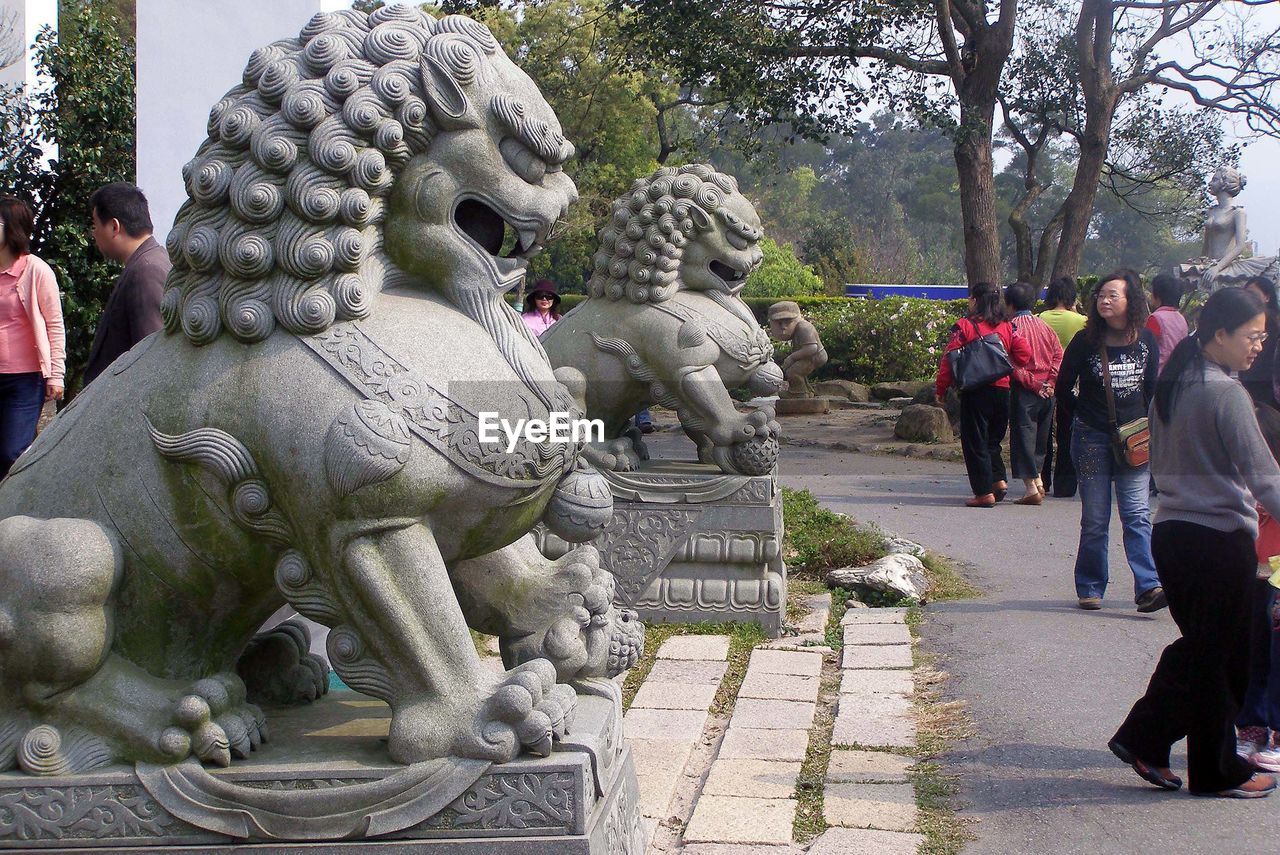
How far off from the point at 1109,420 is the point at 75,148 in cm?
943

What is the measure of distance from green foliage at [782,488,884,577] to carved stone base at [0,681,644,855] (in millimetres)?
4819

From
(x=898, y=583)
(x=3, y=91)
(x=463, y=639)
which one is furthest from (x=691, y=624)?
(x=3, y=91)

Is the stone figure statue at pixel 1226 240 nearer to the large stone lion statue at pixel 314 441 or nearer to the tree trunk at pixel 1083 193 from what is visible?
the tree trunk at pixel 1083 193

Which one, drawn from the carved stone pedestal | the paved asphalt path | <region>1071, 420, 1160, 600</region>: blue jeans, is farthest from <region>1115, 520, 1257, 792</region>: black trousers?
<region>1071, 420, 1160, 600</region>: blue jeans

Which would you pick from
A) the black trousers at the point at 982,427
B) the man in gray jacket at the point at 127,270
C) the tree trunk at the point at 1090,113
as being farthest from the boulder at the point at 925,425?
the man in gray jacket at the point at 127,270

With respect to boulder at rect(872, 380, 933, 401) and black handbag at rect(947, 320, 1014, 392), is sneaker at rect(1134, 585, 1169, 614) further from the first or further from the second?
boulder at rect(872, 380, 933, 401)

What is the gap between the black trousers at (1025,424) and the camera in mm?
9781

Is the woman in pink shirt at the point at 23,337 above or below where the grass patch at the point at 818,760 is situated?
above

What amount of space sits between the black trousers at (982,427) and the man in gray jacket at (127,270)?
A: 21.9 feet

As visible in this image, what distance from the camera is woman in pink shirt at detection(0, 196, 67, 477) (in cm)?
619

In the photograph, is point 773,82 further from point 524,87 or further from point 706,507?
point 524,87

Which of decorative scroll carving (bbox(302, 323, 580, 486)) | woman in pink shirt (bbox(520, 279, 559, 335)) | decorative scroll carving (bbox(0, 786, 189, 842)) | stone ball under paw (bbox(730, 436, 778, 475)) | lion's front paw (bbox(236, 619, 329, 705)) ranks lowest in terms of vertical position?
decorative scroll carving (bbox(0, 786, 189, 842))

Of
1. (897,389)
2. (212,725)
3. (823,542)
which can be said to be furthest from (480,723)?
(897,389)

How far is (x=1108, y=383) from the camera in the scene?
6367 mm
